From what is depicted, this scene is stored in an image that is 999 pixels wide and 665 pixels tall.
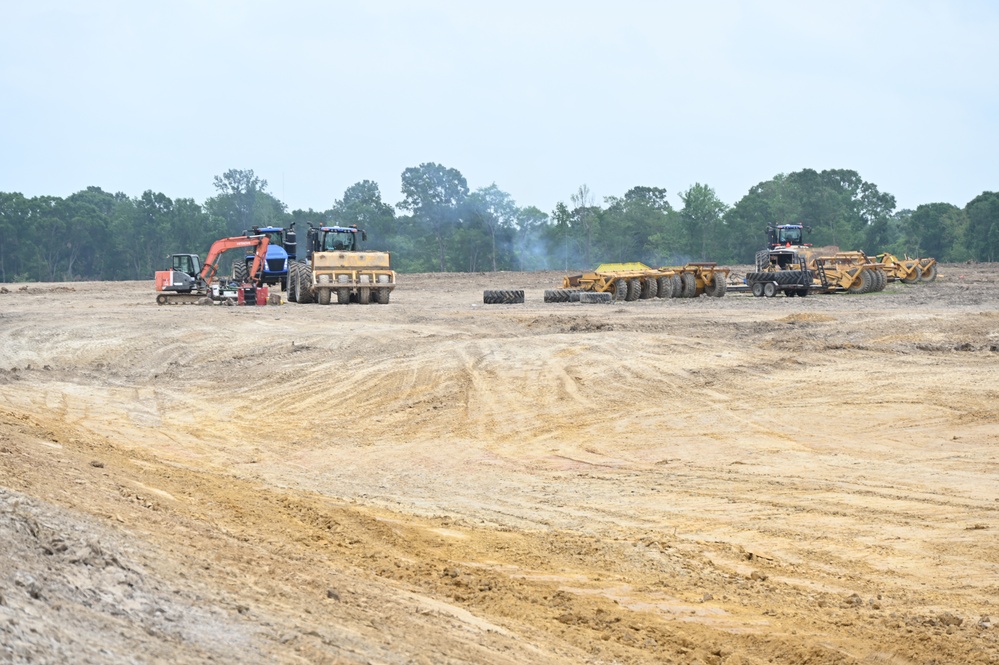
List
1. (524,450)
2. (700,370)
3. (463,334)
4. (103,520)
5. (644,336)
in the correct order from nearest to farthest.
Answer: (103,520), (524,450), (700,370), (644,336), (463,334)

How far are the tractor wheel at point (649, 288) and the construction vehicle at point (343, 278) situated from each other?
29.1 feet

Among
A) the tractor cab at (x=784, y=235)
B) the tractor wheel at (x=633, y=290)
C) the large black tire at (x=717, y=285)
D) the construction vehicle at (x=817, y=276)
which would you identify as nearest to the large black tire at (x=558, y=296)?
the tractor wheel at (x=633, y=290)

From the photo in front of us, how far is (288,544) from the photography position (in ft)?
23.5

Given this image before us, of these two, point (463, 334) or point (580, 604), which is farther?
point (463, 334)

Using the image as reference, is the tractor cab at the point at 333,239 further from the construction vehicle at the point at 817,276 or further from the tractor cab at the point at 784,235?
the tractor cab at the point at 784,235

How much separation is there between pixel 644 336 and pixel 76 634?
675 inches

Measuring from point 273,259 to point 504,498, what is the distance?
99.4 ft

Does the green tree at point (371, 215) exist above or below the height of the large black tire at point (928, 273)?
above

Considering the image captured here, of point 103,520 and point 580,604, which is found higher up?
point 103,520

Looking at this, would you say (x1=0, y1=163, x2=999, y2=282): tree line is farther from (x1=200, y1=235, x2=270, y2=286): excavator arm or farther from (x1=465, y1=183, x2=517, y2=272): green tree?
(x1=200, y1=235, x2=270, y2=286): excavator arm

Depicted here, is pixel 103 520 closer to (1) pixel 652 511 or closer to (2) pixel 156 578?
(2) pixel 156 578

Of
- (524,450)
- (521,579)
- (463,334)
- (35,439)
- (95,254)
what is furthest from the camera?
(95,254)

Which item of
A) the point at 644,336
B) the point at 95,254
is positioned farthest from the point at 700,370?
the point at 95,254

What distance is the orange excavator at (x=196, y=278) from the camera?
114ft
